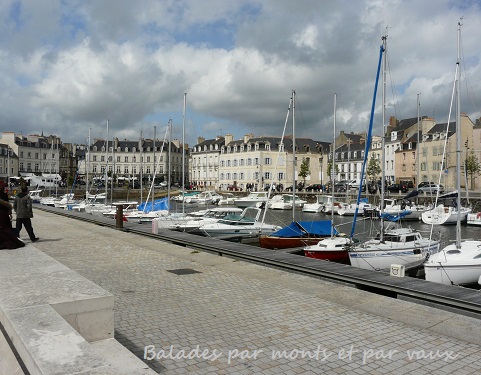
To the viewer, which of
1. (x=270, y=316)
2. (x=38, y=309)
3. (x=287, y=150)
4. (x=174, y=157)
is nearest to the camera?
(x=38, y=309)

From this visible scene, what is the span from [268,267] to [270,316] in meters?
4.97

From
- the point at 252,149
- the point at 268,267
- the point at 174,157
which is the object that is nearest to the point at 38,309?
the point at 268,267

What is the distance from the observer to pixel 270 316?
25.1 ft

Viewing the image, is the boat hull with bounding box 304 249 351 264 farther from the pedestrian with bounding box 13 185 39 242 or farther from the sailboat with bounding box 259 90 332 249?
the pedestrian with bounding box 13 185 39 242

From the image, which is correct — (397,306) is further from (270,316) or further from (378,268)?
(378,268)

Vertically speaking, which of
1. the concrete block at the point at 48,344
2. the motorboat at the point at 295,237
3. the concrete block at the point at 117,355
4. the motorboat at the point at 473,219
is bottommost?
the motorboat at the point at 473,219

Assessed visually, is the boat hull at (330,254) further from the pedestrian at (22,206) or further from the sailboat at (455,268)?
the pedestrian at (22,206)

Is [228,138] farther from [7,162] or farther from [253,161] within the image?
[7,162]

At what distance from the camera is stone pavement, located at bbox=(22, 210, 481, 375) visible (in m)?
5.63

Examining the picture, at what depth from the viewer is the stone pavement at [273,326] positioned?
5.63 metres

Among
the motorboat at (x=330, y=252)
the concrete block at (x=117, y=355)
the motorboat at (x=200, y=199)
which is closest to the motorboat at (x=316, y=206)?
the motorboat at (x=200, y=199)

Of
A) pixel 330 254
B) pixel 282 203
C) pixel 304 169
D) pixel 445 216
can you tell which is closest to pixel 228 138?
pixel 304 169

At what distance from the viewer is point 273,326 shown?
7.07 metres

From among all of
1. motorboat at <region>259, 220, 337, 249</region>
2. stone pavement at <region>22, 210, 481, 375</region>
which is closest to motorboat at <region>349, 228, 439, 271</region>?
motorboat at <region>259, 220, 337, 249</region>
